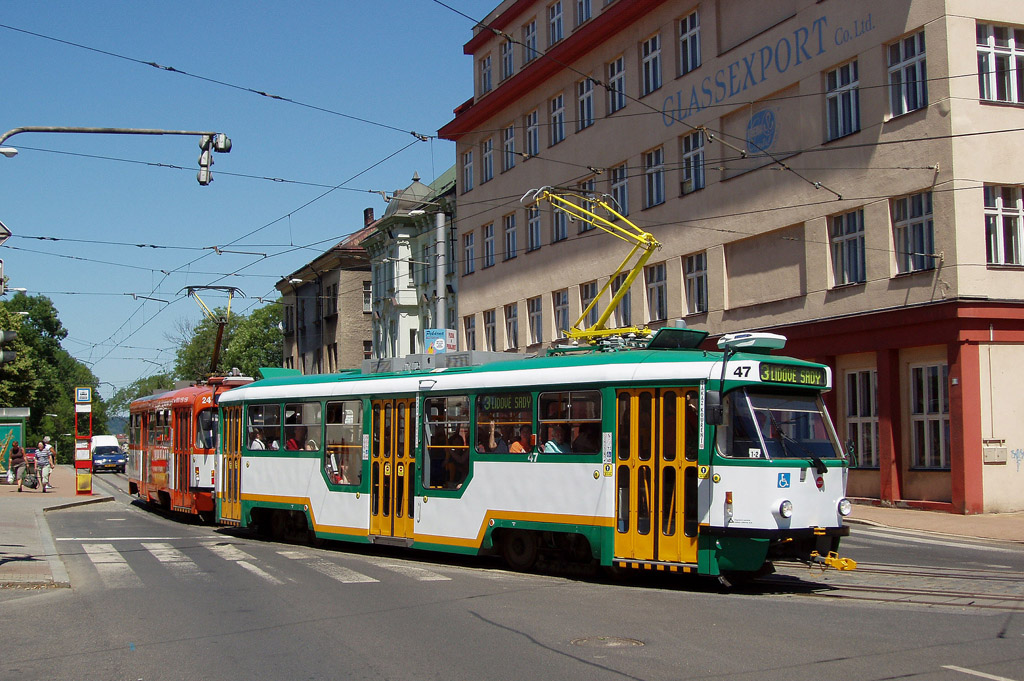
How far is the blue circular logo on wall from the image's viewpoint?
28536mm

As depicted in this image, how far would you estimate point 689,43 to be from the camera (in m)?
31.8

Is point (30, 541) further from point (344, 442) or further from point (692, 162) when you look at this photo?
point (692, 162)

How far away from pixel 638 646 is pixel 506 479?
17.6 ft

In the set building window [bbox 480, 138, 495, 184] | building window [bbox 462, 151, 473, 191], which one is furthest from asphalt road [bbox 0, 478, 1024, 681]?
building window [bbox 462, 151, 473, 191]

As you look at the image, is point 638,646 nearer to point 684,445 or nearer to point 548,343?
point 684,445

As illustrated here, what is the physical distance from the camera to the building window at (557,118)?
38.0m

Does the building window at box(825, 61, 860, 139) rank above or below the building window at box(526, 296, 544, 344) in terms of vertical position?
above

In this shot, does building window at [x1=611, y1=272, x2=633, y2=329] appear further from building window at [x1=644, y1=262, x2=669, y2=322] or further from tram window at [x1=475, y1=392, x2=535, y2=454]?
tram window at [x1=475, y1=392, x2=535, y2=454]

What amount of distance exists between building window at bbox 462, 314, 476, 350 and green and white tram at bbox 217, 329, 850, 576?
2794cm

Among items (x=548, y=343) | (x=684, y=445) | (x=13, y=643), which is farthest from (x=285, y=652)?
(x=548, y=343)

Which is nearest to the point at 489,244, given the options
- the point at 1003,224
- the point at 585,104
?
the point at 585,104

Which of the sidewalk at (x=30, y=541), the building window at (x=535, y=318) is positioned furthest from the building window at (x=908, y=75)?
the sidewalk at (x=30, y=541)

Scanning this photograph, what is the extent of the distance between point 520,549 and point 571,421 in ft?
6.54

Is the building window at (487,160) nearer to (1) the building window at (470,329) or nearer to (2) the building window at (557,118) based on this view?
(2) the building window at (557,118)
